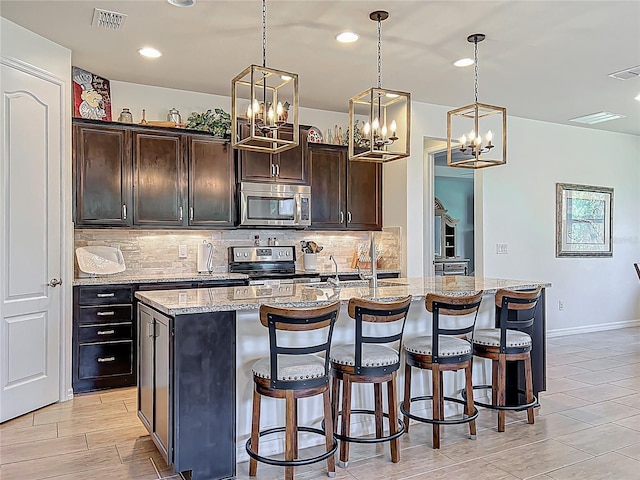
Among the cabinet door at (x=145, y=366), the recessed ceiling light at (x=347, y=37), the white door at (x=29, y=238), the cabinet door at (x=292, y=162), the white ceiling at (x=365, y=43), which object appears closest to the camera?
the cabinet door at (x=145, y=366)

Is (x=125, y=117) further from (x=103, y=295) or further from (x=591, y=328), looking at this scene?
(x=591, y=328)

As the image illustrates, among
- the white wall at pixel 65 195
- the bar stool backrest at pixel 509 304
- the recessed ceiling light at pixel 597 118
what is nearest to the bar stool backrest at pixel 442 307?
the bar stool backrest at pixel 509 304

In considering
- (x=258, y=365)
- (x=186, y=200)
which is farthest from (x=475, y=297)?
(x=186, y=200)

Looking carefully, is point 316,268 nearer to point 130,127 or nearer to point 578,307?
point 130,127

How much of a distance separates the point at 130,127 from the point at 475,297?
3.51m

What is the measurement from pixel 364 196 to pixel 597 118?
10.6 feet

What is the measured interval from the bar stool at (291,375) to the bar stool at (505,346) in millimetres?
1276

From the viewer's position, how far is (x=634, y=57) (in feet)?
14.7

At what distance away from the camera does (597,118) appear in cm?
671

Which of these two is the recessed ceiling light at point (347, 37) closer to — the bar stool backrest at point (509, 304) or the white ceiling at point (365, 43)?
the white ceiling at point (365, 43)

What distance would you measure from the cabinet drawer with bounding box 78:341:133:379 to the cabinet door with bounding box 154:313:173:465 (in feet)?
5.71

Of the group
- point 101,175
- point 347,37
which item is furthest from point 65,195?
point 347,37

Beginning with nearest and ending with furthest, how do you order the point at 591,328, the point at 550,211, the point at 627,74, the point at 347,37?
the point at 347,37 < the point at 627,74 < the point at 550,211 < the point at 591,328

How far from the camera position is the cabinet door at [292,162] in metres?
5.59
